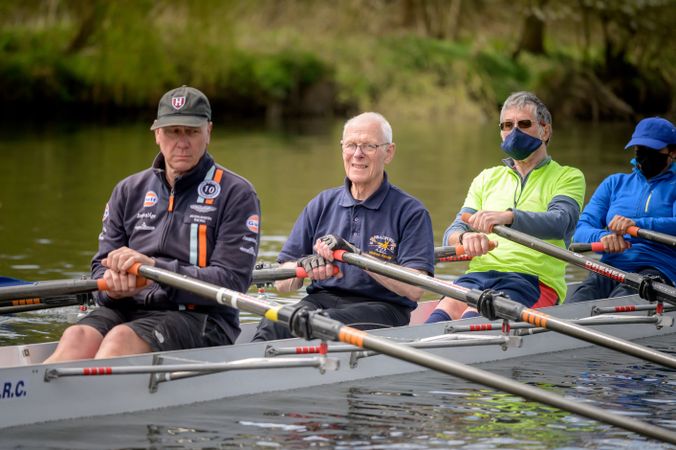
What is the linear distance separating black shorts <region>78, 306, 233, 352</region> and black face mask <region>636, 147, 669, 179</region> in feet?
14.8

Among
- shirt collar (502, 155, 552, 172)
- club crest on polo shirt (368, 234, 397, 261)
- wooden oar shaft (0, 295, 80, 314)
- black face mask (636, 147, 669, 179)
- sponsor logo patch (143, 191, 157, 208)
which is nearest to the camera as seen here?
sponsor logo patch (143, 191, 157, 208)

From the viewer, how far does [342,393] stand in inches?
327

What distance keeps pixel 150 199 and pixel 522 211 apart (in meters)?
3.10

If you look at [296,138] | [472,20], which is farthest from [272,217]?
[472,20]

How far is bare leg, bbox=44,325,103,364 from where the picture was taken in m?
7.33

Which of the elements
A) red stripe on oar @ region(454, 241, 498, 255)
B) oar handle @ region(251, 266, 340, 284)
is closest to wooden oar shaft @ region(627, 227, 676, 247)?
red stripe on oar @ region(454, 241, 498, 255)

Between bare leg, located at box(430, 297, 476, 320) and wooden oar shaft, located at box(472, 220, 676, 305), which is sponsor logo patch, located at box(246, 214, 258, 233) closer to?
wooden oar shaft, located at box(472, 220, 676, 305)

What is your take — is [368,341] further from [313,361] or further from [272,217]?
[272,217]

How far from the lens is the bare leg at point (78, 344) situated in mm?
7328

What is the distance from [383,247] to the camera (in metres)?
8.52

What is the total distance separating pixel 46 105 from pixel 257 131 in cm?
957

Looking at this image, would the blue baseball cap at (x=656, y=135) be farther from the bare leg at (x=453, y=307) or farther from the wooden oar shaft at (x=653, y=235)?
the bare leg at (x=453, y=307)

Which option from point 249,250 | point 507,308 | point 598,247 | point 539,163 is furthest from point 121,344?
point 598,247

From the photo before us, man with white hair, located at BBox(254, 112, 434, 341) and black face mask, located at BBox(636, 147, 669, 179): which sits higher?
black face mask, located at BBox(636, 147, 669, 179)
